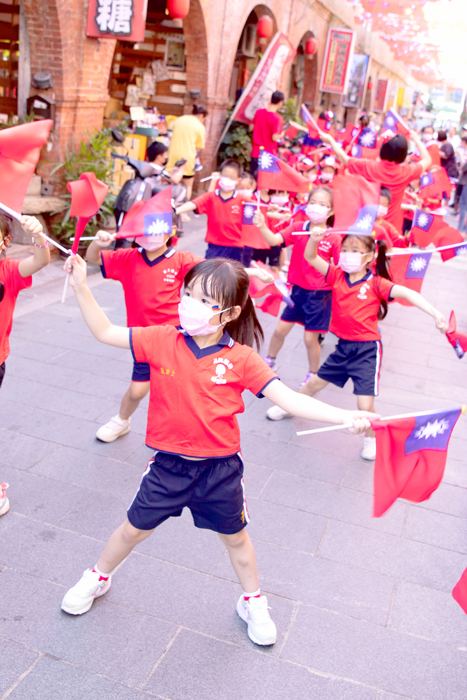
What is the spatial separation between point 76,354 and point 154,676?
3.45 metres

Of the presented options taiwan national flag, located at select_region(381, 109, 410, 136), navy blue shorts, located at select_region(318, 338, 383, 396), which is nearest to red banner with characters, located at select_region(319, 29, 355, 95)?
taiwan national flag, located at select_region(381, 109, 410, 136)

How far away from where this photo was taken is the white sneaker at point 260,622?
2820mm

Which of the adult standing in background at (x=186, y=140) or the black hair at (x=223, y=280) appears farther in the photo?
the adult standing in background at (x=186, y=140)

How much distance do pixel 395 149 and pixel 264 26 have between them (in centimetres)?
950

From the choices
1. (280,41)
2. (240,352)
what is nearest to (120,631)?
(240,352)

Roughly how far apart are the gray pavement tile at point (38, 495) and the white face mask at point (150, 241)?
4.61ft

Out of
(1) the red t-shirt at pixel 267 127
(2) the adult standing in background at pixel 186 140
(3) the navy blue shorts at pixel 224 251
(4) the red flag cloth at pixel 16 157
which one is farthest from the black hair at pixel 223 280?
(1) the red t-shirt at pixel 267 127

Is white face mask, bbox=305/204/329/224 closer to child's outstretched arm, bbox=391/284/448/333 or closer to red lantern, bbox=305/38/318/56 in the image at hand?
child's outstretched arm, bbox=391/284/448/333

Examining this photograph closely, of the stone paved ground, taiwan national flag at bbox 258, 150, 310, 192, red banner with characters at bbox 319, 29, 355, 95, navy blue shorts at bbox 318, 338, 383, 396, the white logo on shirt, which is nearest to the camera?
the white logo on shirt

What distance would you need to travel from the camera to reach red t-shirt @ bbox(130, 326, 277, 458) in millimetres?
2561

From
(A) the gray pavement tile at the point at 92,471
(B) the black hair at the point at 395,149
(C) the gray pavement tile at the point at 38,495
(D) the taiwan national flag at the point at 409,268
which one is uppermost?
(B) the black hair at the point at 395,149

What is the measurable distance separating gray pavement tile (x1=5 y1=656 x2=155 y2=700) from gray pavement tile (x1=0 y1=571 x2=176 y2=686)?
41 millimetres

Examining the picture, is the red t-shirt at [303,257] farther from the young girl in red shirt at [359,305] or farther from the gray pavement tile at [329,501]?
the gray pavement tile at [329,501]

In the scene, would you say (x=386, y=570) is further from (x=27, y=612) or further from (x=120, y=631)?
(x=27, y=612)
